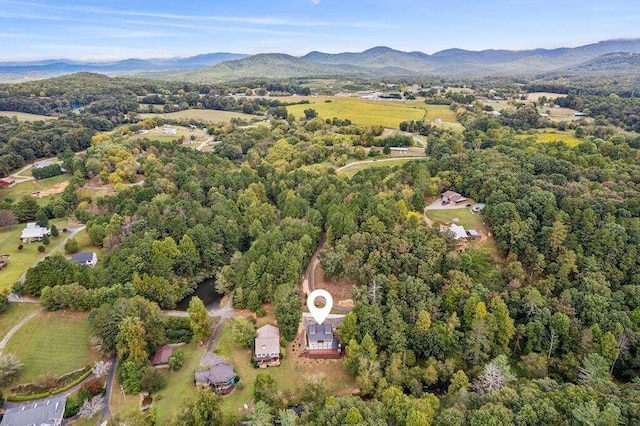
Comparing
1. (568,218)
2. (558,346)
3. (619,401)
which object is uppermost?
(568,218)

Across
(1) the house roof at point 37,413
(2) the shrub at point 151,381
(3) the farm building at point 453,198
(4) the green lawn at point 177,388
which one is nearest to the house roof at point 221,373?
(4) the green lawn at point 177,388

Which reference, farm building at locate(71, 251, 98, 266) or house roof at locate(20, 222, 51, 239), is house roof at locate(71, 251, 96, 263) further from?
house roof at locate(20, 222, 51, 239)

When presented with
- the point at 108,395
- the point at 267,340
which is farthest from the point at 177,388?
the point at 267,340

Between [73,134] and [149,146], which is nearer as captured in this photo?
[149,146]

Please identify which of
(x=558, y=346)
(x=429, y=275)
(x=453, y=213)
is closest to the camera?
(x=558, y=346)

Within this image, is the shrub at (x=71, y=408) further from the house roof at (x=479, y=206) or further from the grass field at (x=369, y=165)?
the grass field at (x=369, y=165)

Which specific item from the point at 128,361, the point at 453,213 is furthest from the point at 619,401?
the point at 128,361

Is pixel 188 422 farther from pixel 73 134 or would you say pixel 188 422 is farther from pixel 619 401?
pixel 73 134

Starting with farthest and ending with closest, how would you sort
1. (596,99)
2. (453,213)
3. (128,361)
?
1. (596,99)
2. (453,213)
3. (128,361)

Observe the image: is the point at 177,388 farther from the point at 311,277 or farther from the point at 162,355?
the point at 311,277
